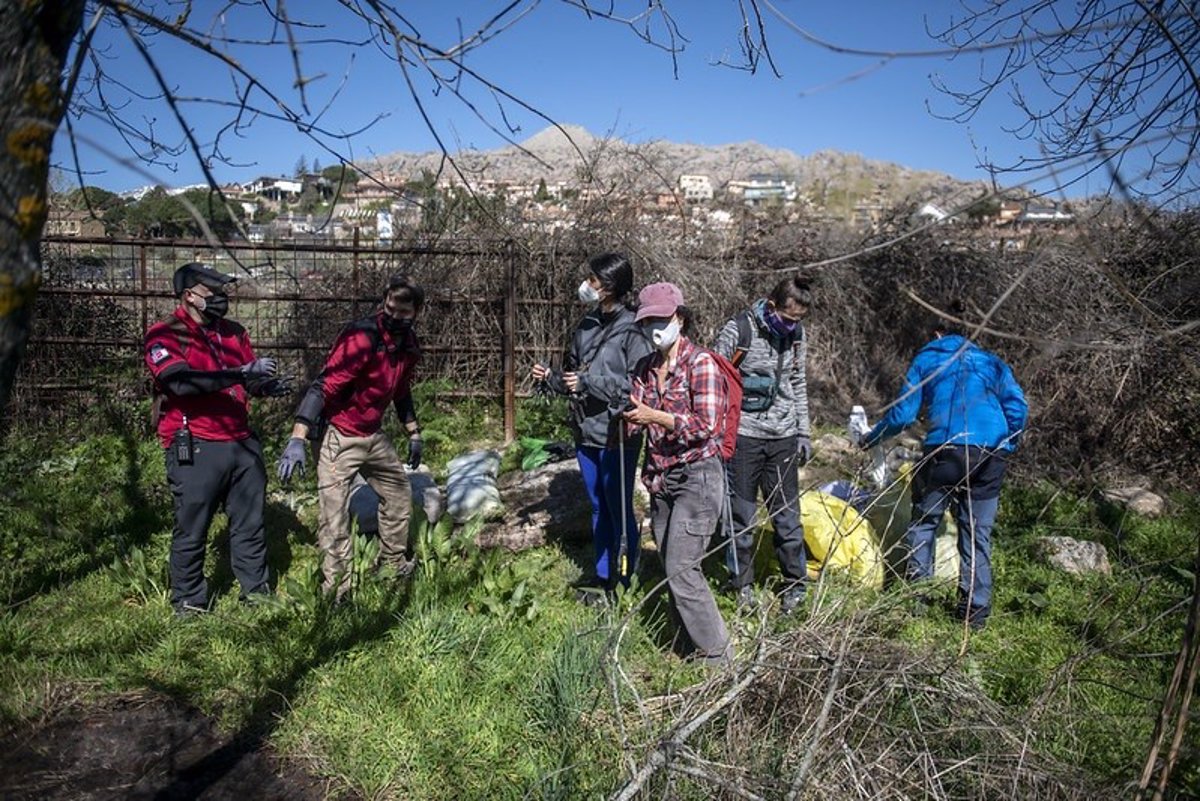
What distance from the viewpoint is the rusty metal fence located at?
771cm

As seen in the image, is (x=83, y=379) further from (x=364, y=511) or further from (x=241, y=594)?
(x=241, y=594)

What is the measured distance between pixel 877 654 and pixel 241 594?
3.33m

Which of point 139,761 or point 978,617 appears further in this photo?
point 978,617

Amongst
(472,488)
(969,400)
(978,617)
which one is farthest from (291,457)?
(978,617)

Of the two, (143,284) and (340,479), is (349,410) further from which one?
(143,284)

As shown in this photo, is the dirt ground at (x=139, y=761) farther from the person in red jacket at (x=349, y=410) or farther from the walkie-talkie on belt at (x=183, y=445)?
the walkie-talkie on belt at (x=183, y=445)

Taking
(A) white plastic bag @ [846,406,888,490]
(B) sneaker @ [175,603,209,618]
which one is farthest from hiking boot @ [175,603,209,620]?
(A) white plastic bag @ [846,406,888,490]

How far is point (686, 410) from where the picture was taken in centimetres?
382

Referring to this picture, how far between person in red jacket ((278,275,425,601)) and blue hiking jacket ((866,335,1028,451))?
2517 mm

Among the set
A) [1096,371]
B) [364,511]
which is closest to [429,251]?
[364,511]

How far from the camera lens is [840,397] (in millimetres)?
9812

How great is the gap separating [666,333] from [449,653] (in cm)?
170

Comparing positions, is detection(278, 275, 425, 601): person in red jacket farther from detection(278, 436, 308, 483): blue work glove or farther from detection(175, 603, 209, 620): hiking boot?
detection(175, 603, 209, 620): hiking boot

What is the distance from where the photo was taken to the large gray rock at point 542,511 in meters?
5.78
